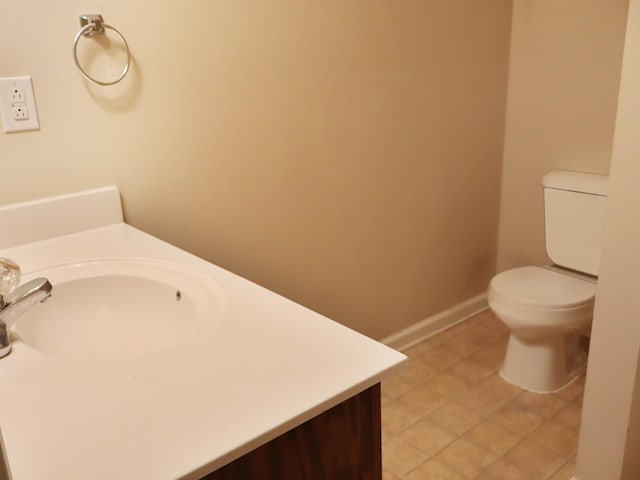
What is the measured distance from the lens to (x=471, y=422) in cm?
219

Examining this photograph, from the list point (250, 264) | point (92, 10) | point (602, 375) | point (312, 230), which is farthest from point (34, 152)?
point (602, 375)

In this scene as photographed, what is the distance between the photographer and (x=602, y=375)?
5.44 ft

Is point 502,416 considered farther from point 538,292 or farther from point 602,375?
point 602,375

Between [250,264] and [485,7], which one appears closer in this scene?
[250,264]

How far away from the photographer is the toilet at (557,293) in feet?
7.26

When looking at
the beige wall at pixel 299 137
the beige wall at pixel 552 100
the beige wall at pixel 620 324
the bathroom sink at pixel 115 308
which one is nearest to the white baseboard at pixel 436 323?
the beige wall at pixel 299 137

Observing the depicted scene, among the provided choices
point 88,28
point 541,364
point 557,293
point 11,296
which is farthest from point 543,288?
point 11,296

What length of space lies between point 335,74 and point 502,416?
4.48 feet

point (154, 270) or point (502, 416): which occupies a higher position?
point (154, 270)

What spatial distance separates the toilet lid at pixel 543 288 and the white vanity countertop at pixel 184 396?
4.54 feet

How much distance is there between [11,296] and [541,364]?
1933 mm

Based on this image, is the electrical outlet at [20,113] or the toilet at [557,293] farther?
the toilet at [557,293]

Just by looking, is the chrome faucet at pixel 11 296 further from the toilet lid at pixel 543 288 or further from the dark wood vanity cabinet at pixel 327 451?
the toilet lid at pixel 543 288

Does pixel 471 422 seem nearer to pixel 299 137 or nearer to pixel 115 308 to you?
pixel 299 137
